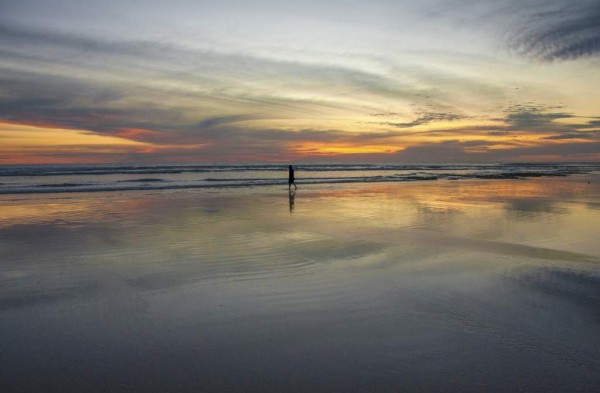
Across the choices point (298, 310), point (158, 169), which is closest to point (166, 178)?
point (158, 169)

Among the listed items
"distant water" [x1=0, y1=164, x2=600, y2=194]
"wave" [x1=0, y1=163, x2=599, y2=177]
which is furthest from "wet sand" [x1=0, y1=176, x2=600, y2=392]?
"wave" [x1=0, y1=163, x2=599, y2=177]

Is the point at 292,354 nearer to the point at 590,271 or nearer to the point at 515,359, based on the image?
the point at 515,359

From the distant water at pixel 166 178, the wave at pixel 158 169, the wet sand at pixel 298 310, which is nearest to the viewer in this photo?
the wet sand at pixel 298 310

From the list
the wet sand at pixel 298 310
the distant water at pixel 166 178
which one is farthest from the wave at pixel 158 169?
the wet sand at pixel 298 310

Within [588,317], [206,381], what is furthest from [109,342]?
[588,317]

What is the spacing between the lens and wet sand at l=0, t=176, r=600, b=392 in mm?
4430

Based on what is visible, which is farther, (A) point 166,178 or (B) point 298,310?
(A) point 166,178

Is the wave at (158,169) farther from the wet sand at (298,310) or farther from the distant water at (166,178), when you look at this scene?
the wet sand at (298,310)

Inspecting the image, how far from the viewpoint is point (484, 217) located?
629 inches

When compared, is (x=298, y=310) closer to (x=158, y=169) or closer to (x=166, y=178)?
(x=166, y=178)

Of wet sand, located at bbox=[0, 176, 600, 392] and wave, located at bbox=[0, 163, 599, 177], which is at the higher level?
wave, located at bbox=[0, 163, 599, 177]

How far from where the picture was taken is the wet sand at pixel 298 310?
4430 mm

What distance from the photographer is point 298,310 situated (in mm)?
6191

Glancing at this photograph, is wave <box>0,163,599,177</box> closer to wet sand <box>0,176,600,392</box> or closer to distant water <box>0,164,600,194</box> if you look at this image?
distant water <box>0,164,600,194</box>
